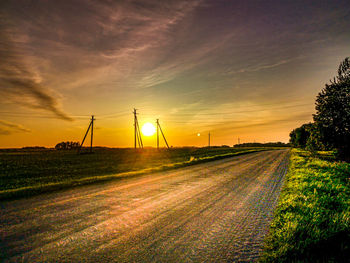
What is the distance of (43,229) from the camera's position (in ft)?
13.7

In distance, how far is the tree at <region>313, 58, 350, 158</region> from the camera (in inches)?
835

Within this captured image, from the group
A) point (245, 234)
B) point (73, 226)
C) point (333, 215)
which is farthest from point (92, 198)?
point (333, 215)

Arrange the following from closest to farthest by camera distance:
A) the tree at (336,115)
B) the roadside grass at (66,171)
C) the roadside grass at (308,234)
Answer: the roadside grass at (308,234)
the roadside grass at (66,171)
the tree at (336,115)

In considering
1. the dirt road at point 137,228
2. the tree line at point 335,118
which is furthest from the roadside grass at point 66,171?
the tree line at point 335,118

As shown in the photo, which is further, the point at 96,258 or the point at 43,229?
the point at 43,229

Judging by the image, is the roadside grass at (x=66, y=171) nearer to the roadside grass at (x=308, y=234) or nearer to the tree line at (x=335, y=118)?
the roadside grass at (x=308, y=234)

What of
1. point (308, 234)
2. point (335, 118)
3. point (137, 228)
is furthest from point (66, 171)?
point (335, 118)

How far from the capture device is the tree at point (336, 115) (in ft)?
69.6

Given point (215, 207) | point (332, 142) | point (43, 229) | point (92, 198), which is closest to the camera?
point (43, 229)

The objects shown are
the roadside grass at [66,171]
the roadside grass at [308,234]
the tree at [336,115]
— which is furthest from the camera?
the tree at [336,115]

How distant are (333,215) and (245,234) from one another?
8.40ft

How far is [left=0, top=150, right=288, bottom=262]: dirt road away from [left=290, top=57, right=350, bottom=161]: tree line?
1993cm

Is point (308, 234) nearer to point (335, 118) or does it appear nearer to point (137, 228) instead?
point (137, 228)

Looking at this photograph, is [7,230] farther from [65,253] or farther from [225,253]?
[225,253]
